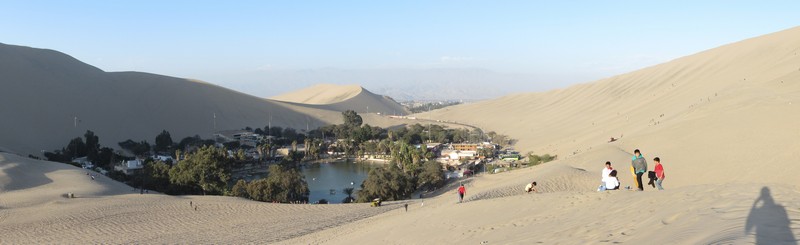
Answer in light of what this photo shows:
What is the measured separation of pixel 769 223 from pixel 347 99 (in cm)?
12150

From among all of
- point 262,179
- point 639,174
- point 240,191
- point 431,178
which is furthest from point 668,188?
point 262,179

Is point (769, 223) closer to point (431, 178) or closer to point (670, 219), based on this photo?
point (670, 219)

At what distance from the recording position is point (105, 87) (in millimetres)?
72250

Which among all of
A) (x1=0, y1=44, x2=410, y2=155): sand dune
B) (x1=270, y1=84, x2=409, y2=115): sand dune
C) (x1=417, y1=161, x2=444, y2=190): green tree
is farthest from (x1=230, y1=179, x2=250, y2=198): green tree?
(x1=270, y1=84, x2=409, y2=115): sand dune

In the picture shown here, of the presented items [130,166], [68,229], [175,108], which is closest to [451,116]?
[175,108]

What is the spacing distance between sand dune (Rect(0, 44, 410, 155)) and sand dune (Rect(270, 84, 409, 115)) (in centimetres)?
2712

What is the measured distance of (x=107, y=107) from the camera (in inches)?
2581

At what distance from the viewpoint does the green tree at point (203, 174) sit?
2728 centimetres

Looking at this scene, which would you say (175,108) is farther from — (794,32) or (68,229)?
(794,32)

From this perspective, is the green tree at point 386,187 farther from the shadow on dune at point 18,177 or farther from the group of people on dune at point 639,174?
the group of people on dune at point 639,174

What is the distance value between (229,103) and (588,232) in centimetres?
8087

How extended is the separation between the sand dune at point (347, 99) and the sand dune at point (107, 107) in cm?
2712

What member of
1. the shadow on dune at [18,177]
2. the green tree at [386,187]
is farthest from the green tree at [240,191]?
the shadow on dune at [18,177]

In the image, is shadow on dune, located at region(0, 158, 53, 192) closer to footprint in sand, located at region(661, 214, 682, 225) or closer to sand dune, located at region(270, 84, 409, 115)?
footprint in sand, located at region(661, 214, 682, 225)
